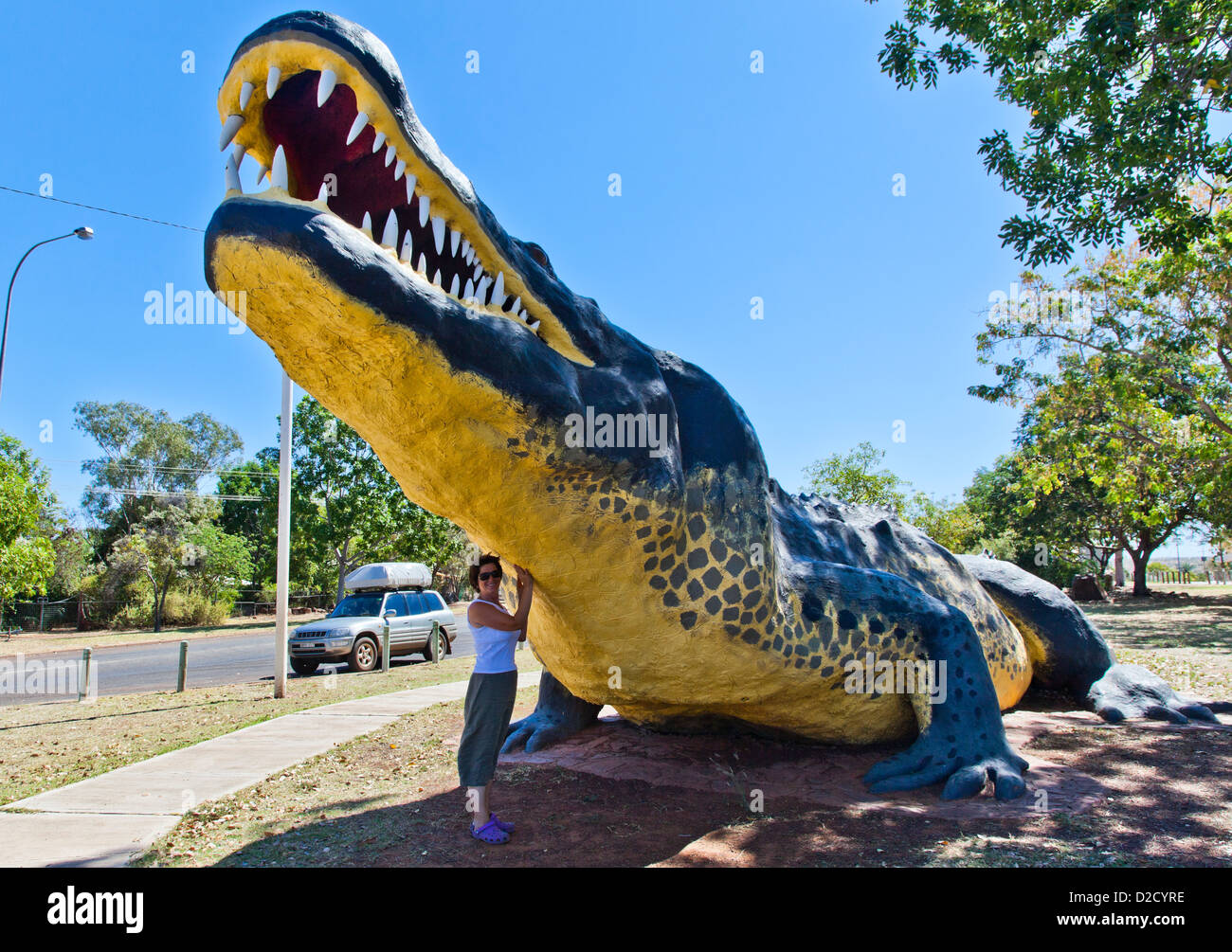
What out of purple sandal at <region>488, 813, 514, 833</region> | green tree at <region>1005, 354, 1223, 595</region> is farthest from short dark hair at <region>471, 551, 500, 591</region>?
green tree at <region>1005, 354, 1223, 595</region>

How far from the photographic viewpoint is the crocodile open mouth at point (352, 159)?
264 cm

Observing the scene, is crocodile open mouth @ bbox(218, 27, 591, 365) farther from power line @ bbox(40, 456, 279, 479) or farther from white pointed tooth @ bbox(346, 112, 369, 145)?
power line @ bbox(40, 456, 279, 479)

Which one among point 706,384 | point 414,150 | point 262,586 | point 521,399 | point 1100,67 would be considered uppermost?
point 1100,67

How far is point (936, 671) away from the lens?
4.75m

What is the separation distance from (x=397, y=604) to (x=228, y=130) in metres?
14.2

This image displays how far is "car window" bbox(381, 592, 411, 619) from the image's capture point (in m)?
15.8

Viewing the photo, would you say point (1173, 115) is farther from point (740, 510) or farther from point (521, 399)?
point (521, 399)

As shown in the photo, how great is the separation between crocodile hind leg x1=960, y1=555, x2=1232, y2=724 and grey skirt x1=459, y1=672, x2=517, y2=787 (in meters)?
5.09

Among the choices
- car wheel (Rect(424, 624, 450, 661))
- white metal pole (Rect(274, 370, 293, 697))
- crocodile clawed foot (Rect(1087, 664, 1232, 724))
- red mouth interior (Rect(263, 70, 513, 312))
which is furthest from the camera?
car wheel (Rect(424, 624, 450, 661))

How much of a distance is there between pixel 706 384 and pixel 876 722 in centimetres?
245

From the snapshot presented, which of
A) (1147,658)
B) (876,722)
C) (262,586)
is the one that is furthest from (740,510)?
(262,586)

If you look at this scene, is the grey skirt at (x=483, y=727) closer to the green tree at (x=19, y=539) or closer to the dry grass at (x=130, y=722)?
the dry grass at (x=130, y=722)

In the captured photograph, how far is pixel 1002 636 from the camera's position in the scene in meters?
6.50
